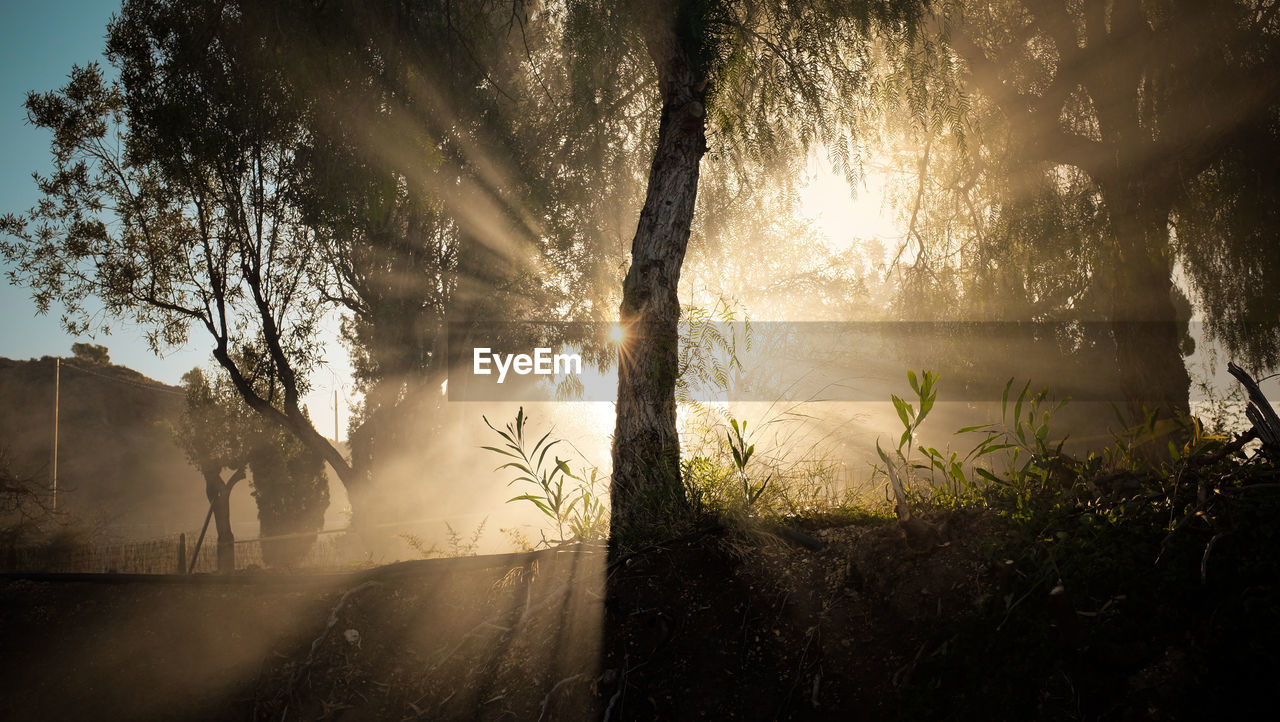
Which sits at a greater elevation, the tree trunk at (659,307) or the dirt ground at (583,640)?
the tree trunk at (659,307)

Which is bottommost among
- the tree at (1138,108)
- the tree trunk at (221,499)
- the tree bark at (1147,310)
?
the tree trunk at (221,499)

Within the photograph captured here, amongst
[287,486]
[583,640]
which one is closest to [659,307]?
[583,640]

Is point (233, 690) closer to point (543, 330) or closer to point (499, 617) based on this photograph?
point (499, 617)

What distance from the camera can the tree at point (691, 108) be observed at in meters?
3.46

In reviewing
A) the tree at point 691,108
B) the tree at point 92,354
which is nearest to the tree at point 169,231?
the tree at point 691,108

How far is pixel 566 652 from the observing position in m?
2.28

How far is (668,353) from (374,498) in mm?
10860

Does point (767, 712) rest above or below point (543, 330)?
below

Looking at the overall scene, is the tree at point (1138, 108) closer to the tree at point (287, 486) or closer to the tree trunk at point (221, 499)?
the tree at point (287, 486)

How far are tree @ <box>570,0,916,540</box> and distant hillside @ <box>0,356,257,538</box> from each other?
43953 mm

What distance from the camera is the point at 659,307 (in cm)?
357

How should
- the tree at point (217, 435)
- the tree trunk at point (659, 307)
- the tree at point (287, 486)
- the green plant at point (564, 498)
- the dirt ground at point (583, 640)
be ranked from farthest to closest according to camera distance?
the tree at point (287, 486) → the tree at point (217, 435) → the tree trunk at point (659, 307) → the green plant at point (564, 498) → the dirt ground at point (583, 640)

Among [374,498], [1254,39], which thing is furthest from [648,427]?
[374,498]

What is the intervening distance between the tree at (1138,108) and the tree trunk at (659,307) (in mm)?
3592
